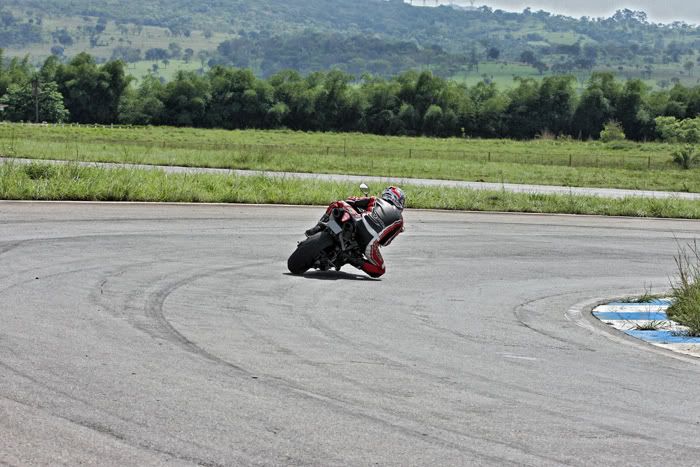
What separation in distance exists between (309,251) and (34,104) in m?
130

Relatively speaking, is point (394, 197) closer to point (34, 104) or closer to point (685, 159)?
point (685, 159)

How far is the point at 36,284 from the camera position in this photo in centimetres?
1173

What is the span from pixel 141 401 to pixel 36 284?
5.39 metres

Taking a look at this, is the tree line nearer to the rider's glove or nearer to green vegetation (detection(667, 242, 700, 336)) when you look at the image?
the rider's glove

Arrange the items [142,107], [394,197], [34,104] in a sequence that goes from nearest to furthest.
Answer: [394,197] → [34,104] → [142,107]

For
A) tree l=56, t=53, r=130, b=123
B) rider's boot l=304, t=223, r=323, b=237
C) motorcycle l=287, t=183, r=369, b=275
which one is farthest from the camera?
tree l=56, t=53, r=130, b=123

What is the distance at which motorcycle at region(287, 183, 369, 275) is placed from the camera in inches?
549

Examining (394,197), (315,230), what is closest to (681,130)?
(394,197)

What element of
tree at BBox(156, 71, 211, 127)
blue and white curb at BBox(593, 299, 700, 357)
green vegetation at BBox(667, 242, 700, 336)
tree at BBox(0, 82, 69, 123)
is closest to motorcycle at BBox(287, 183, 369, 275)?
blue and white curb at BBox(593, 299, 700, 357)

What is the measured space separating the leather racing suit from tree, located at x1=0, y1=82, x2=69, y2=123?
127m

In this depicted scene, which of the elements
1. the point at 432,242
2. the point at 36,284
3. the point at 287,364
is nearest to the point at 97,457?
the point at 287,364

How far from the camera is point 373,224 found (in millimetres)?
14203

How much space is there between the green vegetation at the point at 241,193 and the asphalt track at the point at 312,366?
7.46 metres

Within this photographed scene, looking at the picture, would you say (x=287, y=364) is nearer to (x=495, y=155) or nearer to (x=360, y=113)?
(x=495, y=155)
